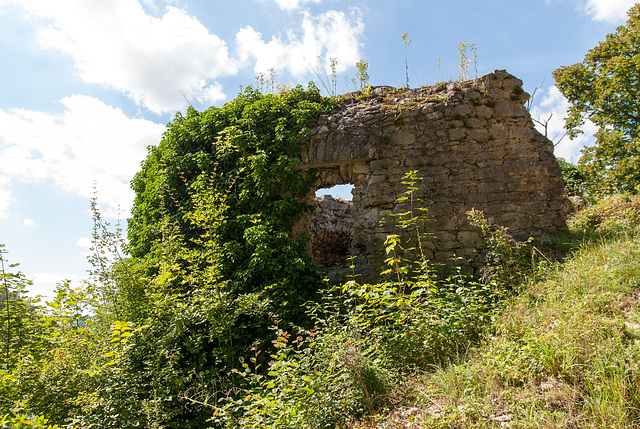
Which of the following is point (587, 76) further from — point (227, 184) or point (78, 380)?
point (78, 380)

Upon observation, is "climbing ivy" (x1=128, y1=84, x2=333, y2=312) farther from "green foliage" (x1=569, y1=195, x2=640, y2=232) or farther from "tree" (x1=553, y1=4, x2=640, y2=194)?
"tree" (x1=553, y1=4, x2=640, y2=194)

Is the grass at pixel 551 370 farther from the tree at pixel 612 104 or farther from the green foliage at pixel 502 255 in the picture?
the tree at pixel 612 104

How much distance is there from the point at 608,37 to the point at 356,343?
17.0m

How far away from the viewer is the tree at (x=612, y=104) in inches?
496

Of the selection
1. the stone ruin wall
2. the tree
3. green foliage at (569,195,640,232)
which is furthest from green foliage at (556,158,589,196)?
the stone ruin wall

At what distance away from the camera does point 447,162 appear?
592cm

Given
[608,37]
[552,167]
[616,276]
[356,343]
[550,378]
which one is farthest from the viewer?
[608,37]

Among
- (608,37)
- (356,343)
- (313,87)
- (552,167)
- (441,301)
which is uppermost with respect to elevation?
(608,37)

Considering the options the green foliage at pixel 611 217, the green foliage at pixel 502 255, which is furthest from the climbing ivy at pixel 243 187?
the green foliage at pixel 611 217

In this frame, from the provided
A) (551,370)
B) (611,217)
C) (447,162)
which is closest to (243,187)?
(447,162)

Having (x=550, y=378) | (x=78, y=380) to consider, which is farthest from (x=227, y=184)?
(x=550, y=378)

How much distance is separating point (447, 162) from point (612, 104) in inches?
484

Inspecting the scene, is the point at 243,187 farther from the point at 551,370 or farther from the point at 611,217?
the point at 611,217

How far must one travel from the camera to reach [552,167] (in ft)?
20.1
